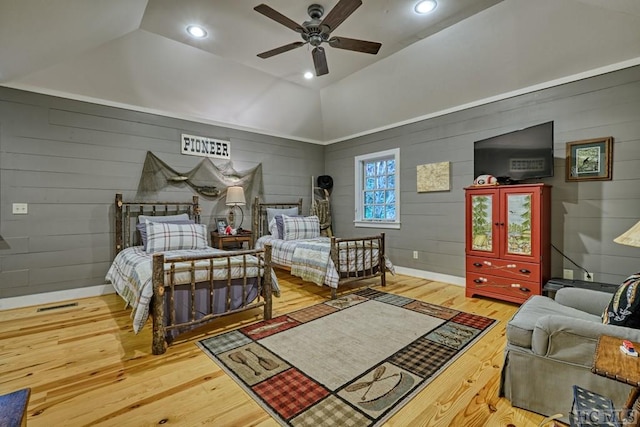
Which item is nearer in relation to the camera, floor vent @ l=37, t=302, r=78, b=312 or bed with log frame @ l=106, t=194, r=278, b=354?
bed with log frame @ l=106, t=194, r=278, b=354

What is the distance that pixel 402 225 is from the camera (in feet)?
16.7

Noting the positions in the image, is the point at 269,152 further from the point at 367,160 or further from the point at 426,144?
the point at 426,144

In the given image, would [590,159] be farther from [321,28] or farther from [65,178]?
[65,178]

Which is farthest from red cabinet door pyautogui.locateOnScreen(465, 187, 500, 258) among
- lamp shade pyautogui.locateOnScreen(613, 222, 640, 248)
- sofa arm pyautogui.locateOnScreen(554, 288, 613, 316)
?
lamp shade pyautogui.locateOnScreen(613, 222, 640, 248)

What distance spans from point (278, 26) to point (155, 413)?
3.59 metres

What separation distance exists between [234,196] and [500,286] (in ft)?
12.9

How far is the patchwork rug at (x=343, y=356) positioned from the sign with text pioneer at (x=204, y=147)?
309 centimetres

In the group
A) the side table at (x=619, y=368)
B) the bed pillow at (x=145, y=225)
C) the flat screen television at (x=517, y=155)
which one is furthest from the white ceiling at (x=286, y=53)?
the side table at (x=619, y=368)

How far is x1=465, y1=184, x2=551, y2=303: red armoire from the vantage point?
10.8 feet

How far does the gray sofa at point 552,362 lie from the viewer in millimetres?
1500

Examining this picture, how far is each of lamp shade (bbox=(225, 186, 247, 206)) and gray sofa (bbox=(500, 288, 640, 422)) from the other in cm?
393

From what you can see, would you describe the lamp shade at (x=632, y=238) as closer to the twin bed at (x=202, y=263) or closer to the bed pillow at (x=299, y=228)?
the twin bed at (x=202, y=263)

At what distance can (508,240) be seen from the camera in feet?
11.5

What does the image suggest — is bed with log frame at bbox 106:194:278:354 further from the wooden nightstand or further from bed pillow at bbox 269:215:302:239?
bed pillow at bbox 269:215:302:239
